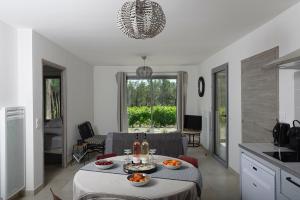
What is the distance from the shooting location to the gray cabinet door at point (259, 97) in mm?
3143

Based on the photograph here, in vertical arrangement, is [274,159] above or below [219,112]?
below

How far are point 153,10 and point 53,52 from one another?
322 cm

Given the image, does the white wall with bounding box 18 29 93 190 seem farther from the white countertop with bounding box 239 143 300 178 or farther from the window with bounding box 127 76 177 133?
the window with bounding box 127 76 177 133

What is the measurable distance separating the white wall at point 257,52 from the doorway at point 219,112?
30 cm

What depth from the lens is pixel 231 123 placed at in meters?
4.61

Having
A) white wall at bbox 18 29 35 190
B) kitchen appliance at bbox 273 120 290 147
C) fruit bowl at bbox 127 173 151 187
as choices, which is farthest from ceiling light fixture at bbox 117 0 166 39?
white wall at bbox 18 29 35 190

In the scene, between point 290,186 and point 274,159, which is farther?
point 274,159

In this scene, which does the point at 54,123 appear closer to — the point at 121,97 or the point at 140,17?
the point at 121,97

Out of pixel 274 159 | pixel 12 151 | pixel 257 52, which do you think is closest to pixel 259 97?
pixel 257 52

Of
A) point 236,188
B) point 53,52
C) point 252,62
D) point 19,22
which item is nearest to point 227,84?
point 252,62

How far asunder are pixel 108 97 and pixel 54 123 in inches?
95.9

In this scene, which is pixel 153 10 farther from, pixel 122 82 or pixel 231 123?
pixel 122 82

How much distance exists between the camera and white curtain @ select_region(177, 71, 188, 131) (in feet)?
24.3

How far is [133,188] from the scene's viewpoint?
6.26 feet
